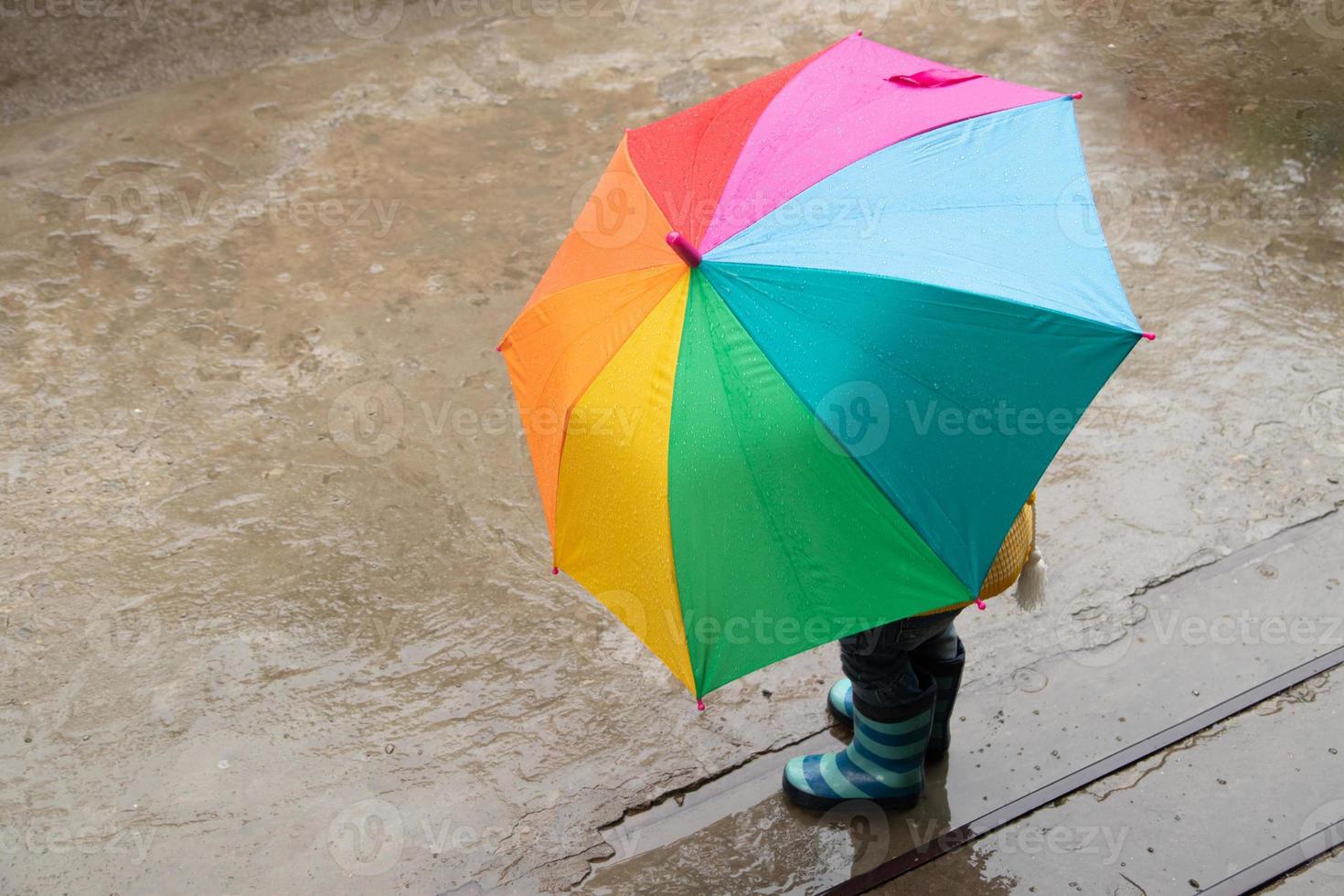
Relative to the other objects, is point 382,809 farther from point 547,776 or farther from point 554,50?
point 554,50

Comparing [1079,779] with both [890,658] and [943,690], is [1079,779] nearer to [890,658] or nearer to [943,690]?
[943,690]

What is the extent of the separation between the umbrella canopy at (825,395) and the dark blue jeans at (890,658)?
1.56ft

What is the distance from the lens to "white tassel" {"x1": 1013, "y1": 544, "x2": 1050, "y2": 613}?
232cm

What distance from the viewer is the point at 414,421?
3.72 metres

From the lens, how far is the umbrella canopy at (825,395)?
1.85 meters

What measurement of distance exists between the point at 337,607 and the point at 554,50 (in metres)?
3.03

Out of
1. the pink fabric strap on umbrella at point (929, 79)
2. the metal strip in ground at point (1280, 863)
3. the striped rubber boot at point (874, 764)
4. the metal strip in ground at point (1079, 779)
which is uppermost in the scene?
the pink fabric strap on umbrella at point (929, 79)

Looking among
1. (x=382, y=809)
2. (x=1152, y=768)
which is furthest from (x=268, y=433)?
(x=1152, y=768)

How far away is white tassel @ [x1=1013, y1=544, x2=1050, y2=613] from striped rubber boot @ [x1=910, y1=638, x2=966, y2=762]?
0.91ft

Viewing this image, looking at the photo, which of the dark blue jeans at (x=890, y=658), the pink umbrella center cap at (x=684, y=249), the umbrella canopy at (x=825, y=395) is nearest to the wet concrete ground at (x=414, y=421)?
the dark blue jeans at (x=890, y=658)

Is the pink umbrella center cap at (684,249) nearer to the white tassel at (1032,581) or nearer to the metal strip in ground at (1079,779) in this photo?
the white tassel at (1032,581)

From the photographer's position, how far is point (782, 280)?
1884 mm

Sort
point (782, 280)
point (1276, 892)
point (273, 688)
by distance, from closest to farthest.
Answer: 1. point (782, 280)
2. point (1276, 892)
3. point (273, 688)

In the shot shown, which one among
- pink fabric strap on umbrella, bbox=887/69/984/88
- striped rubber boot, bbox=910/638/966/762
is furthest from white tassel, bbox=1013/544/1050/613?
pink fabric strap on umbrella, bbox=887/69/984/88
